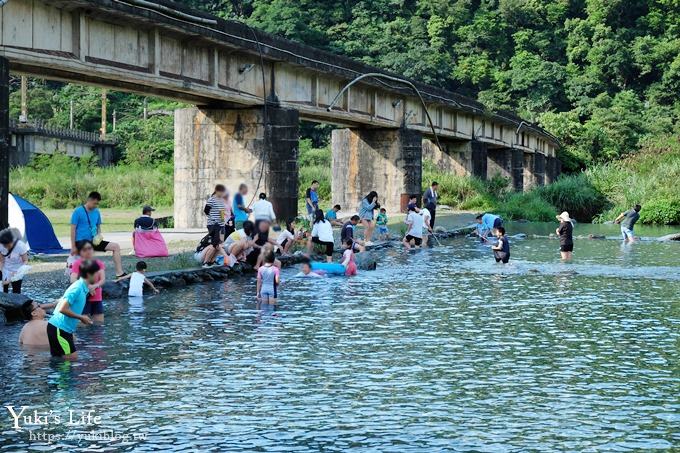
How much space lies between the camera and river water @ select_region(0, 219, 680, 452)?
1013 centimetres

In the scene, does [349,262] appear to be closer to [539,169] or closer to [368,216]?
[368,216]

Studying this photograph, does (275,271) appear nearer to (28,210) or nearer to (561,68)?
(28,210)

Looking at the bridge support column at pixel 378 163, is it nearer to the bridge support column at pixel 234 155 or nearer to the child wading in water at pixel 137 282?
the bridge support column at pixel 234 155

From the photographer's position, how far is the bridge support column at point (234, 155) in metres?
32.4

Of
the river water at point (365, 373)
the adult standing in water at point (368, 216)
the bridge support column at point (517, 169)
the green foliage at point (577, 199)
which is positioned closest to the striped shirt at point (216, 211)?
the river water at point (365, 373)

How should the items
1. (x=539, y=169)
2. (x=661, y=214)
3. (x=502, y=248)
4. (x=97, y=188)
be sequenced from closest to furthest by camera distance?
1. (x=502, y=248)
2. (x=661, y=214)
3. (x=97, y=188)
4. (x=539, y=169)

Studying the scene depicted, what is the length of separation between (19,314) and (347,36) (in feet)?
244

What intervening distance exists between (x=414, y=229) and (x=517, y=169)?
39396 millimetres

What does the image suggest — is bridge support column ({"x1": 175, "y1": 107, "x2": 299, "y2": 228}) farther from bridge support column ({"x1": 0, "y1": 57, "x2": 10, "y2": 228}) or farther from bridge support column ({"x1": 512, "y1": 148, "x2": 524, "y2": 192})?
bridge support column ({"x1": 512, "y1": 148, "x2": 524, "y2": 192})

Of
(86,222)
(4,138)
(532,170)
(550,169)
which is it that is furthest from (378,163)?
(550,169)

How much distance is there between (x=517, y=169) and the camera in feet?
229

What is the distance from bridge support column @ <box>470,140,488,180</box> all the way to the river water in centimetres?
3692

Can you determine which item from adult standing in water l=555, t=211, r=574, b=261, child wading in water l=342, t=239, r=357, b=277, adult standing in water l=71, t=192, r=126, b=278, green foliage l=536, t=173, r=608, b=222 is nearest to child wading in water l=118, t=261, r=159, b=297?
adult standing in water l=71, t=192, r=126, b=278

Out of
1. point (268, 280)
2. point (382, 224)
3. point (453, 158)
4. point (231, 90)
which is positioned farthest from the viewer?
point (453, 158)
